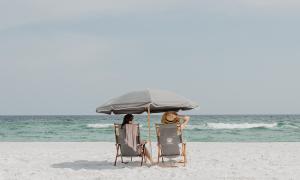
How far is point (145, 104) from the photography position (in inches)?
313

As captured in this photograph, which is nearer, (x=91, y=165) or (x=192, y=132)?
(x=91, y=165)

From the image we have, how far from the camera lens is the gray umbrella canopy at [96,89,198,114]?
7.99 metres

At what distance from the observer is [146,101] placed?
7988mm

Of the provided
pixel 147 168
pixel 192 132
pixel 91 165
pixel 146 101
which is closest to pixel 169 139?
pixel 147 168

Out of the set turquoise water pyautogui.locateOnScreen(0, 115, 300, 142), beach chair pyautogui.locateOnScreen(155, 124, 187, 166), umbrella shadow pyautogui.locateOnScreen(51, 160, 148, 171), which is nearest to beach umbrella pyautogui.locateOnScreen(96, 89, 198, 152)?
beach chair pyautogui.locateOnScreen(155, 124, 187, 166)

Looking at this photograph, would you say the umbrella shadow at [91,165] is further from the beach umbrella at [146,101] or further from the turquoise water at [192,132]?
the turquoise water at [192,132]

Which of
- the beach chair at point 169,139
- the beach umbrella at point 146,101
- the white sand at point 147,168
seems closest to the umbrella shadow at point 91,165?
the white sand at point 147,168

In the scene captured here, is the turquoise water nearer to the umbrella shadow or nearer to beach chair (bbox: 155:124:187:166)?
the umbrella shadow

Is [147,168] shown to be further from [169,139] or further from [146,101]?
[146,101]

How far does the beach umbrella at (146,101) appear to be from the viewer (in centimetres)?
799

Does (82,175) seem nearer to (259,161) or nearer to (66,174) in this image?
(66,174)

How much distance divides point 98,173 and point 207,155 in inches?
141

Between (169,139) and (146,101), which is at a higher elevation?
(146,101)

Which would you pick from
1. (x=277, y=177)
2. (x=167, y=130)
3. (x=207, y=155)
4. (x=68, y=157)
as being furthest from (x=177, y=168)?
(x=68, y=157)
